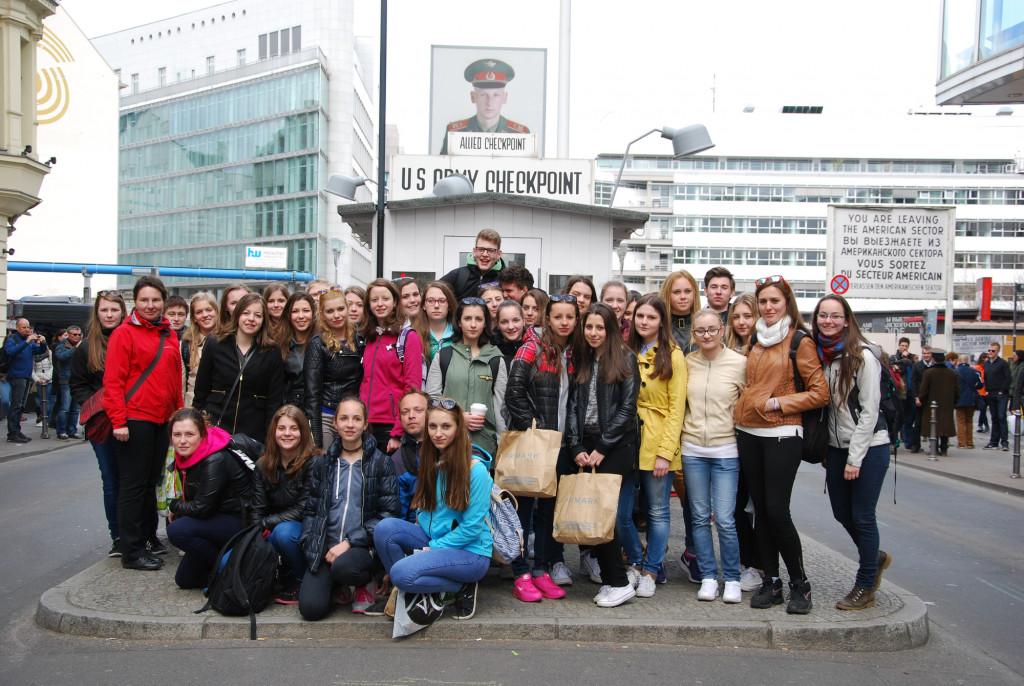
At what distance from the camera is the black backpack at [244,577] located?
16.7 ft

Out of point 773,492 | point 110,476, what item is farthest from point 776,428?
point 110,476

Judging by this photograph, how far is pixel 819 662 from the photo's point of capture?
4.73 metres

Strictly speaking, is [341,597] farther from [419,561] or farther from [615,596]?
[615,596]

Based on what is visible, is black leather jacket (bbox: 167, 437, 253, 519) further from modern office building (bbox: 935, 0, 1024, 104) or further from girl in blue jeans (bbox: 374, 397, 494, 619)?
modern office building (bbox: 935, 0, 1024, 104)

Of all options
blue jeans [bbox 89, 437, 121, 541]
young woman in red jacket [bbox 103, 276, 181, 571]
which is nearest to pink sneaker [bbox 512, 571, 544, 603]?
young woman in red jacket [bbox 103, 276, 181, 571]

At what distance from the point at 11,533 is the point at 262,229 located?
68.9 m

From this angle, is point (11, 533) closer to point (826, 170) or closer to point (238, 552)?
point (238, 552)

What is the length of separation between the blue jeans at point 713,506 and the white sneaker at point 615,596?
0.58 m

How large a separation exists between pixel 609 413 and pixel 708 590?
1.39 metres

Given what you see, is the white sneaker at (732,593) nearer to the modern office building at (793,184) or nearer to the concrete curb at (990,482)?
the concrete curb at (990,482)

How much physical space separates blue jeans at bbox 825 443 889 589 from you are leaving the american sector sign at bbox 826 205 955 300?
15507 millimetres

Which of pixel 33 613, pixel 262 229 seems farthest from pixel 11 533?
pixel 262 229

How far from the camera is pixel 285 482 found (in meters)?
5.46

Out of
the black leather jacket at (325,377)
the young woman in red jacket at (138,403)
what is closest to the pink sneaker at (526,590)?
the black leather jacket at (325,377)
